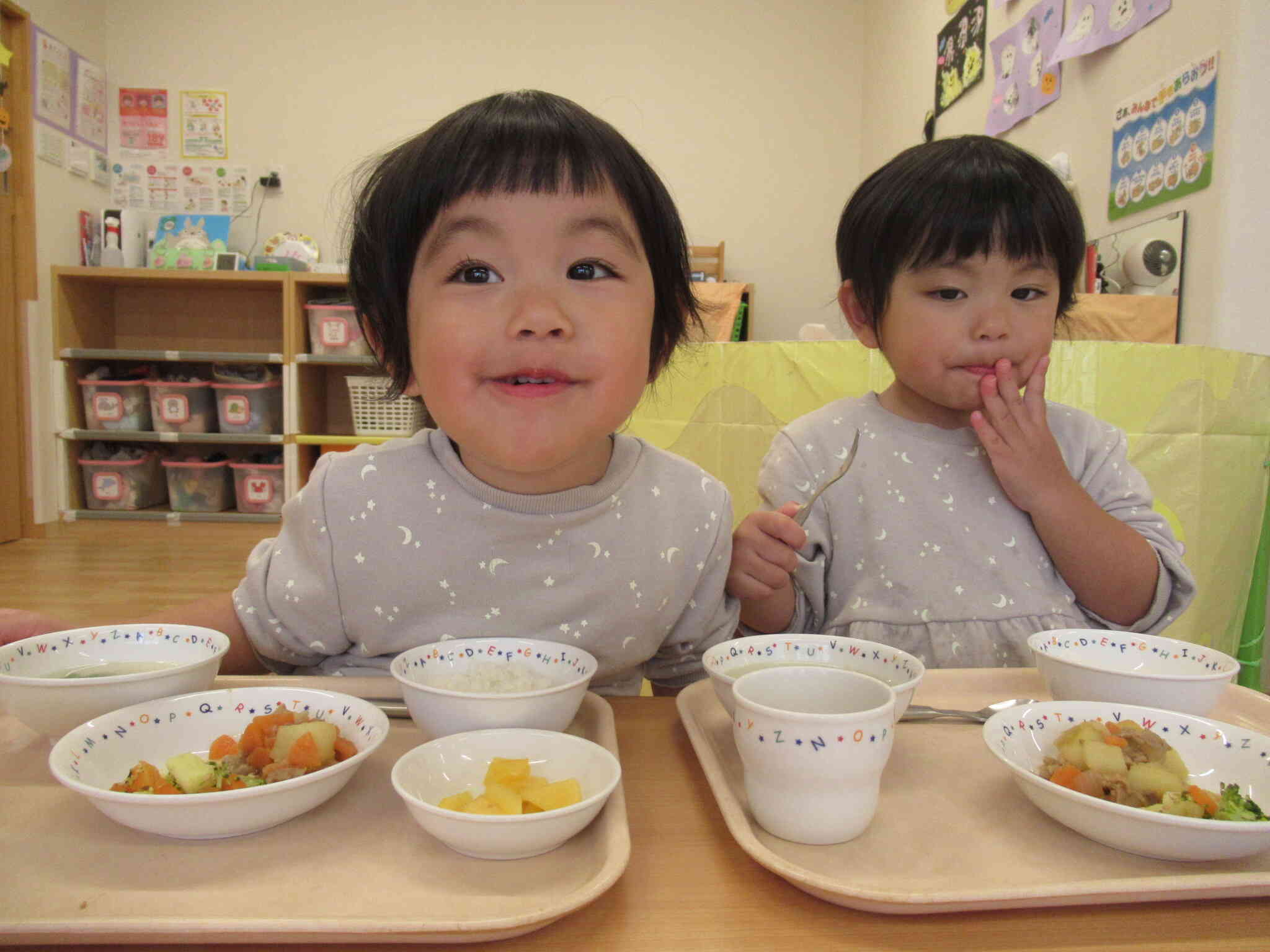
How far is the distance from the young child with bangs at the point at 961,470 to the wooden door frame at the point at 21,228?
4038mm

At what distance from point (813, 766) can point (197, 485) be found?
14.5 ft

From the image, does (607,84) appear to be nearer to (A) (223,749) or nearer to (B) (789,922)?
(A) (223,749)

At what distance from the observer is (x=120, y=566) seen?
3.18 metres

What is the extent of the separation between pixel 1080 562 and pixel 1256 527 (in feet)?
3.62

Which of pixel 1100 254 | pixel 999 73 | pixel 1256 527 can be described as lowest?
pixel 1256 527

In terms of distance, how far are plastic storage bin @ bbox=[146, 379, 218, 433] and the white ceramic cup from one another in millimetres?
4297

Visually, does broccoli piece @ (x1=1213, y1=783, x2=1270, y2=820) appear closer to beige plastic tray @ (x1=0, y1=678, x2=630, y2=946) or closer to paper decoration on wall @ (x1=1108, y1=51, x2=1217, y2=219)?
beige plastic tray @ (x1=0, y1=678, x2=630, y2=946)

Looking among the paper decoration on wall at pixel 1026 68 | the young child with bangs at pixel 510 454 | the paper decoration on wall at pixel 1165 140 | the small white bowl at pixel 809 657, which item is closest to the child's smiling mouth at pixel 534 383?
the young child with bangs at pixel 510 454

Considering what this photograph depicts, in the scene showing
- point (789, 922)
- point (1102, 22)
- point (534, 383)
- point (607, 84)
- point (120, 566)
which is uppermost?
point (607, 84)

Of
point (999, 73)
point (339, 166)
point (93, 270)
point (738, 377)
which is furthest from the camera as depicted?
point (339, 166)

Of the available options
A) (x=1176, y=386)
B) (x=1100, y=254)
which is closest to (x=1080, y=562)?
(x=1176, y=386)

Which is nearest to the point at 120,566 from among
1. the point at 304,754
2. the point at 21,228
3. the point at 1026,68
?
the point at 21,228

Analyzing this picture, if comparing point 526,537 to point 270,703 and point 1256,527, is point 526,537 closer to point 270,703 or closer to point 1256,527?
point 270,703

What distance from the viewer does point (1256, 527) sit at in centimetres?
174
